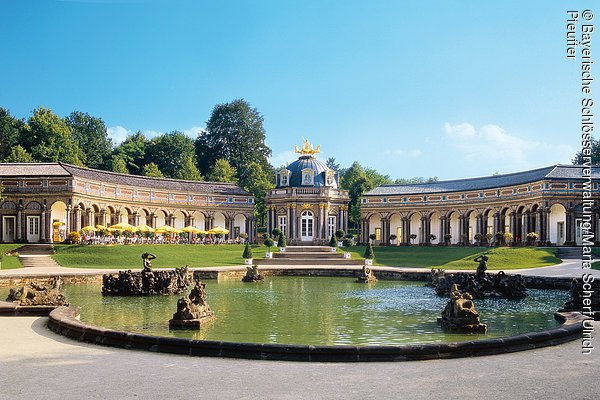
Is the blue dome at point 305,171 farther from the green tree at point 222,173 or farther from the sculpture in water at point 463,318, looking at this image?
the sculpture in water at point 463,318

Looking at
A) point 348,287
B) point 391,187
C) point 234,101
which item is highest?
point 234,101

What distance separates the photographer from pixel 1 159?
70.8 metres

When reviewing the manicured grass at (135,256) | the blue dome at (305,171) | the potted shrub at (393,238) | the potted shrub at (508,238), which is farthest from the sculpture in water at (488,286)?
the blue dome at (305,171)

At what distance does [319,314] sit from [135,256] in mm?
25576

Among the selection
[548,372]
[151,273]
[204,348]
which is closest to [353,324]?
[204,348]

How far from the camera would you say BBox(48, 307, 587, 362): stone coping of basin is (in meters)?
10.4

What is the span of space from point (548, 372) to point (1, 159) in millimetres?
73087

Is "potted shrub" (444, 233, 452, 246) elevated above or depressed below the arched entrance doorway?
below

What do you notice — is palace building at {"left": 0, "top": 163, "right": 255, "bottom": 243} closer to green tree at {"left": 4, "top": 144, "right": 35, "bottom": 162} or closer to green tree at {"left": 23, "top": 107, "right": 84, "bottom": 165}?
green tree at {"left": 4, "top": 144, "right": 35, "bottom": 162}

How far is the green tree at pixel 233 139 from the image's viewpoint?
3514 inches

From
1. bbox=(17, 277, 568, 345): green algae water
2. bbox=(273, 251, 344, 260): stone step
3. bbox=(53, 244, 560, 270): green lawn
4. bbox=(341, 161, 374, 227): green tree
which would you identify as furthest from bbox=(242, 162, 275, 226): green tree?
bbox=(17, 277, 568, 345): green algae water

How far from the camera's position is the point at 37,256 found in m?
39.0

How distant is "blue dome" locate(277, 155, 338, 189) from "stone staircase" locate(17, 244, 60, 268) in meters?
27.6

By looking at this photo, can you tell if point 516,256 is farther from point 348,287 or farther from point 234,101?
point 234,101
